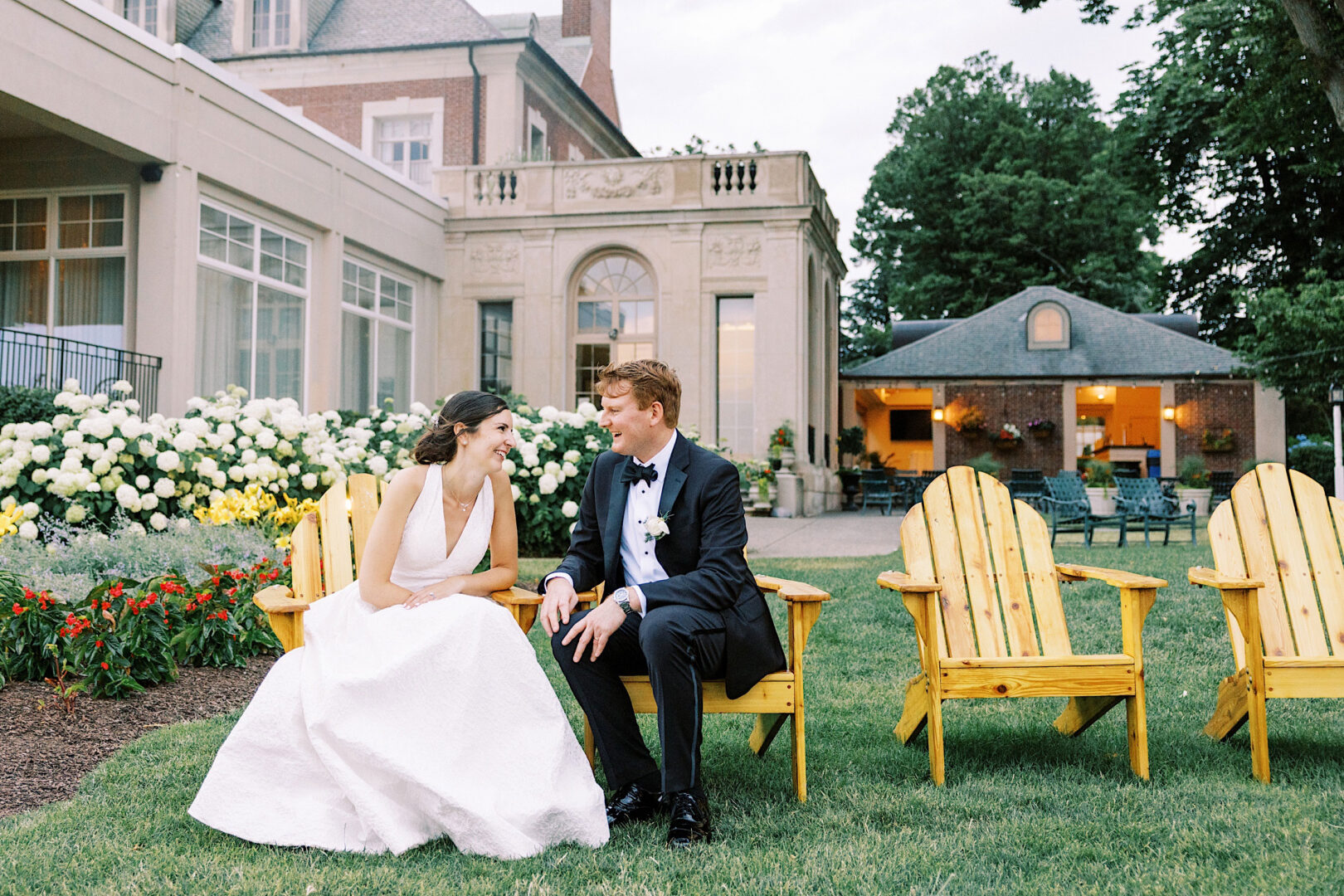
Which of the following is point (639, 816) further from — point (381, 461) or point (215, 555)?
point (381, 461)

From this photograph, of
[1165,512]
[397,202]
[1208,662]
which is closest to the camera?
[1208,662]

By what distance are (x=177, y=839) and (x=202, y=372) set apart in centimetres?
1146

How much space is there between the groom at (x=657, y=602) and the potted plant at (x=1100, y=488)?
584 inches

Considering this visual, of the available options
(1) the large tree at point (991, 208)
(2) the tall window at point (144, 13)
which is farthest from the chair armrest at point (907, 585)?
(1) the large tree at point (991, 208)

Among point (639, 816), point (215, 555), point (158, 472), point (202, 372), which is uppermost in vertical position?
point (202, 372)

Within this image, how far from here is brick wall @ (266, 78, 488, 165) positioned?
68.8 ft

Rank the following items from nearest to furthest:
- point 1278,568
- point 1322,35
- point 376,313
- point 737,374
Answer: point 1278,568, point 1322,35, point 376,313, point 737,374

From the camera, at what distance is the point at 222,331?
13586mm

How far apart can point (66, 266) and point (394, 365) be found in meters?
5.51

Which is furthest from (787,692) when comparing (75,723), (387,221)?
(387,221)

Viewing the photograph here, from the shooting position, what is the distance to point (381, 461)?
7.58 metres

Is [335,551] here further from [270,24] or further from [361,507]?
[270,24]

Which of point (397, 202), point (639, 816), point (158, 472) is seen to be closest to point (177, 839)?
point (639, 816)

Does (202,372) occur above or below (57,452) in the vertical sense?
above
